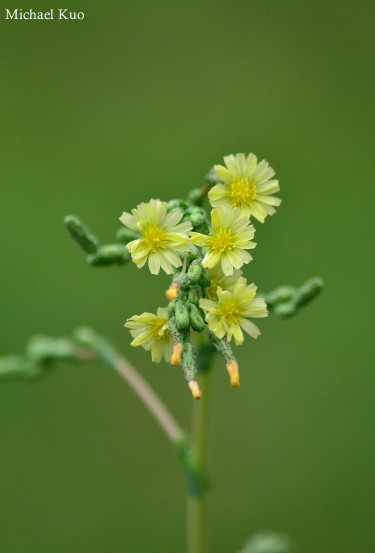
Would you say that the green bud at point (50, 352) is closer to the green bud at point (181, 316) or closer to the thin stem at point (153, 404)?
the thin stem at point (153, 404)

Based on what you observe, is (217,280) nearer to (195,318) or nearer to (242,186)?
(195,318)

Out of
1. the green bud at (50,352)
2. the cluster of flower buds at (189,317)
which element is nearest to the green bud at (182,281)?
the cluster of flower buds at (189,317)

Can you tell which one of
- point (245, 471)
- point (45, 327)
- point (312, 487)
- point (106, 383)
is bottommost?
point (312, 487)

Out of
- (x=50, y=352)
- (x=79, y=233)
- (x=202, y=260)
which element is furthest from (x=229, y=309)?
(x=50, y=352)

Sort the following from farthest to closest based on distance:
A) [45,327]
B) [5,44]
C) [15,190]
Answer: [5,44], [15,190], [45,327]

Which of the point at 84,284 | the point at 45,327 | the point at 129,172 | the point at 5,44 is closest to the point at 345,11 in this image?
the point at 129,172

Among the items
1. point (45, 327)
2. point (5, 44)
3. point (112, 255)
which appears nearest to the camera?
point (112, 255)

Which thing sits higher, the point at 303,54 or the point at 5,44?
the point at 5,44

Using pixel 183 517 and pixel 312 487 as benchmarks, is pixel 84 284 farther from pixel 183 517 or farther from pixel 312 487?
pixel 312 487
